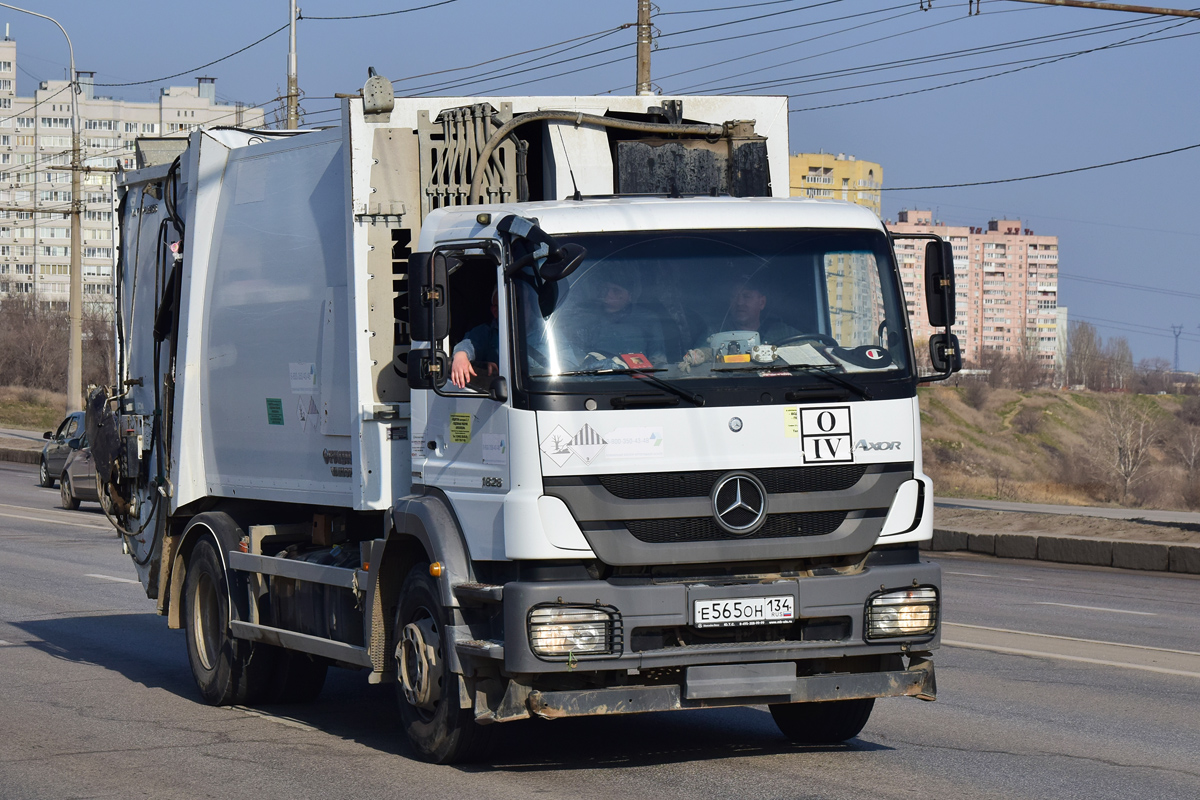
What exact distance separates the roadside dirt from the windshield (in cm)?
1392

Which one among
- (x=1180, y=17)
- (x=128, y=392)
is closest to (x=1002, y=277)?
(x=1180, y=17)

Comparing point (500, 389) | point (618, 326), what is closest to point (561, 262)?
point (618, 326)

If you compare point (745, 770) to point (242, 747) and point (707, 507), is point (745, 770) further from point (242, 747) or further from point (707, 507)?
point (242, 747)

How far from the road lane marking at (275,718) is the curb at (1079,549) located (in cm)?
1205

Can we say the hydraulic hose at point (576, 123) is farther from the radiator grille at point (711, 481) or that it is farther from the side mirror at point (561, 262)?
the radiator grille at point (711, 481)

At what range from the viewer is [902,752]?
706cm

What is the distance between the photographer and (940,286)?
686 cm

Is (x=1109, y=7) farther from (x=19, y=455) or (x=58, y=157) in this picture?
(x=58, y=157)

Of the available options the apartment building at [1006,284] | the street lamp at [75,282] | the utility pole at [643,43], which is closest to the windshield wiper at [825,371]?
the utility pole at [643,43]

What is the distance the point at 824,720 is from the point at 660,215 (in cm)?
261

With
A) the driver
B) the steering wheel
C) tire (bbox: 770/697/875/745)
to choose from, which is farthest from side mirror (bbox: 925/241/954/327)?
tire (bbox: 770/697/875/745)

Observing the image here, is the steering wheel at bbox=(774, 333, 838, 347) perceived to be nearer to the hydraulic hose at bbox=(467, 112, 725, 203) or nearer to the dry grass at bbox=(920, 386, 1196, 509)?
the hydraulic hose at bbox=(467, 112, 725, 203)

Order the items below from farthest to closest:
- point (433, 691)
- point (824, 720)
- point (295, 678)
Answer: point (295, 678) → point (824, 720) → point (433, 691)

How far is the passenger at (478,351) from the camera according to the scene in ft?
21.0
